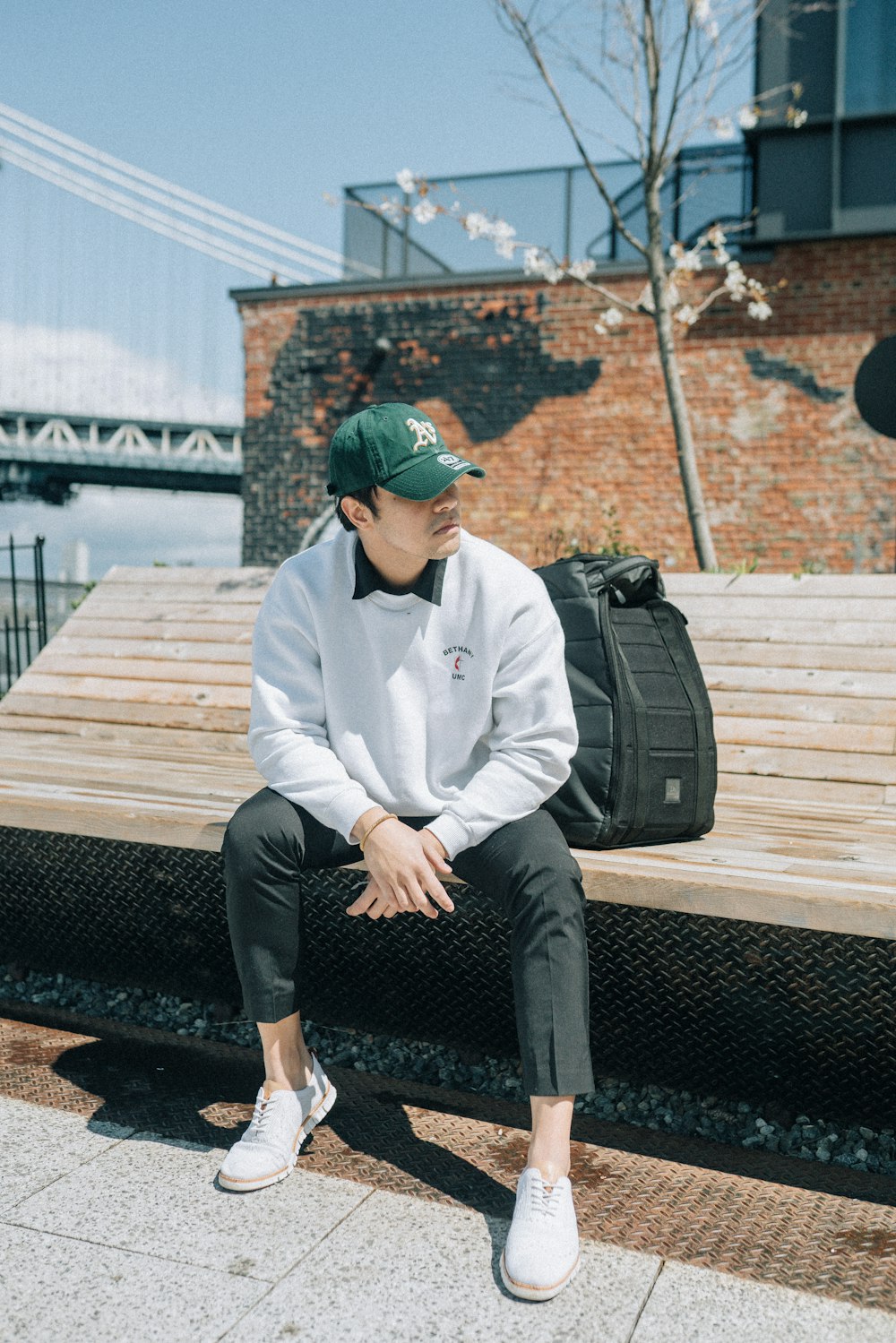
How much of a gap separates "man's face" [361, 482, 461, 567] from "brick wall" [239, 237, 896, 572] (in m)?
7.77

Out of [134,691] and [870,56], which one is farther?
[870,56]

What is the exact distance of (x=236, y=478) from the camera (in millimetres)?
42969

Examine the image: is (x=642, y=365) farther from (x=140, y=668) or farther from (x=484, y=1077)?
(x=484, y=1077)

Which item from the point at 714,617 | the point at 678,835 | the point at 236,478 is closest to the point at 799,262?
the point at 714,617

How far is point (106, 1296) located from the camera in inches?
60.4

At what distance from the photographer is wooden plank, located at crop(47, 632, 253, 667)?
393 centimetres

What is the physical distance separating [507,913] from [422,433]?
86 centimetres

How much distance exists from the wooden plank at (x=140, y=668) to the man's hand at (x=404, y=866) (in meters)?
1.99

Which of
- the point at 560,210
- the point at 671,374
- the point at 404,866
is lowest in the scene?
the point at 404,866

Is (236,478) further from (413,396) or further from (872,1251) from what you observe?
(872,1251)

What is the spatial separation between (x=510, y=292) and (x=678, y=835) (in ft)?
28.7

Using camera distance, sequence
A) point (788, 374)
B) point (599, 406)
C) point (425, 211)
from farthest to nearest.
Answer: point (599, 406), point (788, 374), point (425, 211)

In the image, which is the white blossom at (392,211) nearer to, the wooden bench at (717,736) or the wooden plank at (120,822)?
the wooden bench at (717,736)

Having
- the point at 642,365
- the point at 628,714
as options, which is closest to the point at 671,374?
the point at 642,365
